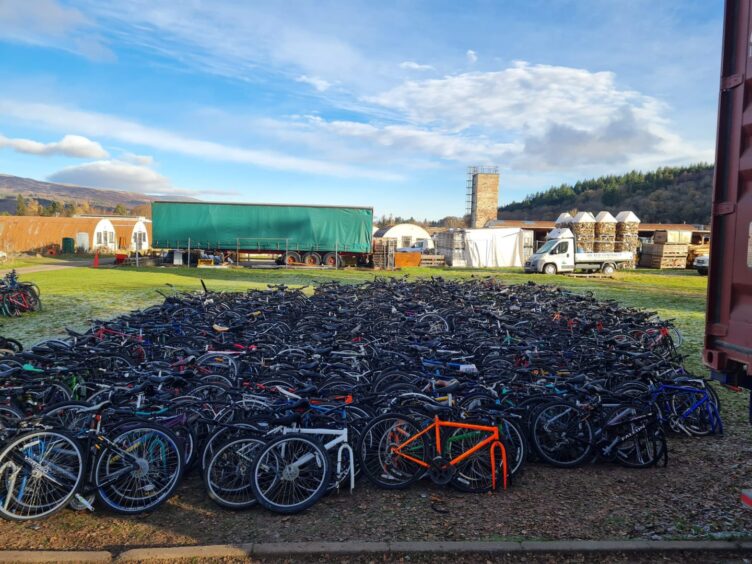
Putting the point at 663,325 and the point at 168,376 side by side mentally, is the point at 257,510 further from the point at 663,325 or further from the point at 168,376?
the point at 663,325

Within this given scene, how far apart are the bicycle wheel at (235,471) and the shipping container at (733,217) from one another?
3239mm

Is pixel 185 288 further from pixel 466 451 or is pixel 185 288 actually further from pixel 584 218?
pixel 584 218

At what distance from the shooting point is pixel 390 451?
13.8 feet

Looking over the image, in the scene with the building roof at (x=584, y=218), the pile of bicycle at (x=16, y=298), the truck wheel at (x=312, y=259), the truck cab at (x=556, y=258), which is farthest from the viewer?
the building roof at (x=584, y=218)

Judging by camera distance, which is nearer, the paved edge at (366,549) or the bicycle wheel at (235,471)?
the paved edge at (366,549)

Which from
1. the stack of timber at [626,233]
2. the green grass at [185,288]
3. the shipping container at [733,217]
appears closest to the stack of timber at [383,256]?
the green grass at [185,288]

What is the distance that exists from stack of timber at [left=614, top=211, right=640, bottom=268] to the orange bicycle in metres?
37.4

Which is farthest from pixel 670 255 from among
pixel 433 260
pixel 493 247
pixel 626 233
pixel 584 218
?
pixel 433 260

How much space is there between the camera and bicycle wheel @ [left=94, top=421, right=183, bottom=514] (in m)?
3.81

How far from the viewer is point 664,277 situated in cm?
2745

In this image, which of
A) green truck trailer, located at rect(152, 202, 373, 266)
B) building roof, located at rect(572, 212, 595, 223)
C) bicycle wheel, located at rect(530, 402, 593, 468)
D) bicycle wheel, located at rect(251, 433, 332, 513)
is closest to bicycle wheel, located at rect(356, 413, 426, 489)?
bicycle wheel, located at rect(251, 433, 332, 513)

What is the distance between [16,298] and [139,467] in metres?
10.7

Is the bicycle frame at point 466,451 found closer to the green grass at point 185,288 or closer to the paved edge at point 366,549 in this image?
the paved edge at point 366,549

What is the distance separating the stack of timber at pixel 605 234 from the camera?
1478 inches
